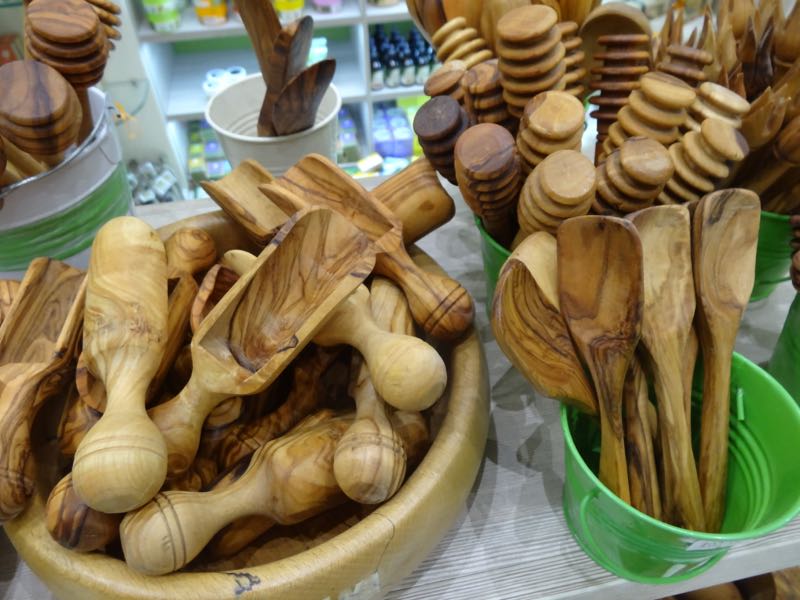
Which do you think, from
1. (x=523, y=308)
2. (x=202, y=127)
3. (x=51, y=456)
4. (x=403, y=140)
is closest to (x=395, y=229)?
(x=523, y=308)

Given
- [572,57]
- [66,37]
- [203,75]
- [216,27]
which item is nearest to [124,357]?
[66,37]

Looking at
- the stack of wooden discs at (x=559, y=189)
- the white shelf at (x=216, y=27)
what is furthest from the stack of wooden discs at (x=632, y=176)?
the white shelf at (x=216, y=27)

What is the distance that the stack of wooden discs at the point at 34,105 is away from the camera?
0.31 m

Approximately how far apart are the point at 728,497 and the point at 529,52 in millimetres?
221

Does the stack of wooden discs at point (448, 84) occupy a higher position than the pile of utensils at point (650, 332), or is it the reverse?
the stack of wooden discs at point (448, 84)

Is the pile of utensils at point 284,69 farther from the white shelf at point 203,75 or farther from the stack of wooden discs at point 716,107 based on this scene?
the white shelf at point 203,75

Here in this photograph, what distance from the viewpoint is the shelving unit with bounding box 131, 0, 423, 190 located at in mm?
1146

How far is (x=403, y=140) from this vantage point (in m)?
1.28

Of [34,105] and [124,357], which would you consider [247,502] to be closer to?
[124,357]

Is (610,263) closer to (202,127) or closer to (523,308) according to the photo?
(523,308)

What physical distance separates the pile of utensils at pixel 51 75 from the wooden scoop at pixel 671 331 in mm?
273

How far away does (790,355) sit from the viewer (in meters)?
0.36

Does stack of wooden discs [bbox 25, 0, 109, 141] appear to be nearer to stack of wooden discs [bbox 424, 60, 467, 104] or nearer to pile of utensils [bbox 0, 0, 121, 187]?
pile of utensils [bbox 0, 0, 121, 187]

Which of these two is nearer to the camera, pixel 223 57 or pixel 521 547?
pixel 521 547
